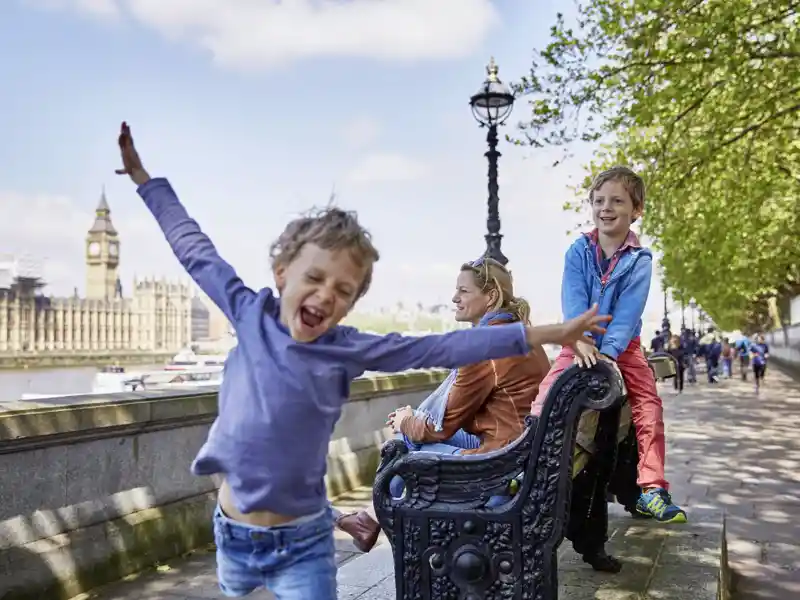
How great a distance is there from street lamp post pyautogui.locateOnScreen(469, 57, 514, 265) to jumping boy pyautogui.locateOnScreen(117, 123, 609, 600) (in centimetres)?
872

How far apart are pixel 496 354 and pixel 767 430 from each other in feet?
43.2

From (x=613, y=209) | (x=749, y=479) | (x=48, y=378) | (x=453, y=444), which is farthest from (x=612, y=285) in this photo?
(x=48, y=378)

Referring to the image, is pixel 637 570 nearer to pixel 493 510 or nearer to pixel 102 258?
pixel 493 510

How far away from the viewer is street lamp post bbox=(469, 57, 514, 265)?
35.9 feet

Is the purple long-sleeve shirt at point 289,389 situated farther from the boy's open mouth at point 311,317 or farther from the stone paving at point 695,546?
the stone paving at point 695,546

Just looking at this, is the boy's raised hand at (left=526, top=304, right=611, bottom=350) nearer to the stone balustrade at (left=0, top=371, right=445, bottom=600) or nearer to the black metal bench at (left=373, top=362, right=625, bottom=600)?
the black metal bench at (left=373, top=362, right=625, bottom=600)

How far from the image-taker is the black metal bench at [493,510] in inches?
111

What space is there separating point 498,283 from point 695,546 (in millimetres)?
1724

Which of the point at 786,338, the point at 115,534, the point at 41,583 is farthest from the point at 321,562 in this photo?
the point at 786,338

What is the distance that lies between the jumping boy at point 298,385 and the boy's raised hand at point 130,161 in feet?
1.55

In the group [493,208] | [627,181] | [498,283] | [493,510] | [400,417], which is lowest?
[493,510]

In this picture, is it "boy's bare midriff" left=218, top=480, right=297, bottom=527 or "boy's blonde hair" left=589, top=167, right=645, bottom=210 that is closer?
"boy's bare midriff" left=218, top=480, right=297, bottom=527

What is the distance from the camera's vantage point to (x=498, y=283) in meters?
3.76

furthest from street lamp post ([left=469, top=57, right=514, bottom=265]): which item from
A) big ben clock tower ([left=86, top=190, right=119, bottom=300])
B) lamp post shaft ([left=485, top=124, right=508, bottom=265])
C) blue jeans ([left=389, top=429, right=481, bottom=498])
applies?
big ben clock tower ([left=86, top=190, right=119, bottom=300])
